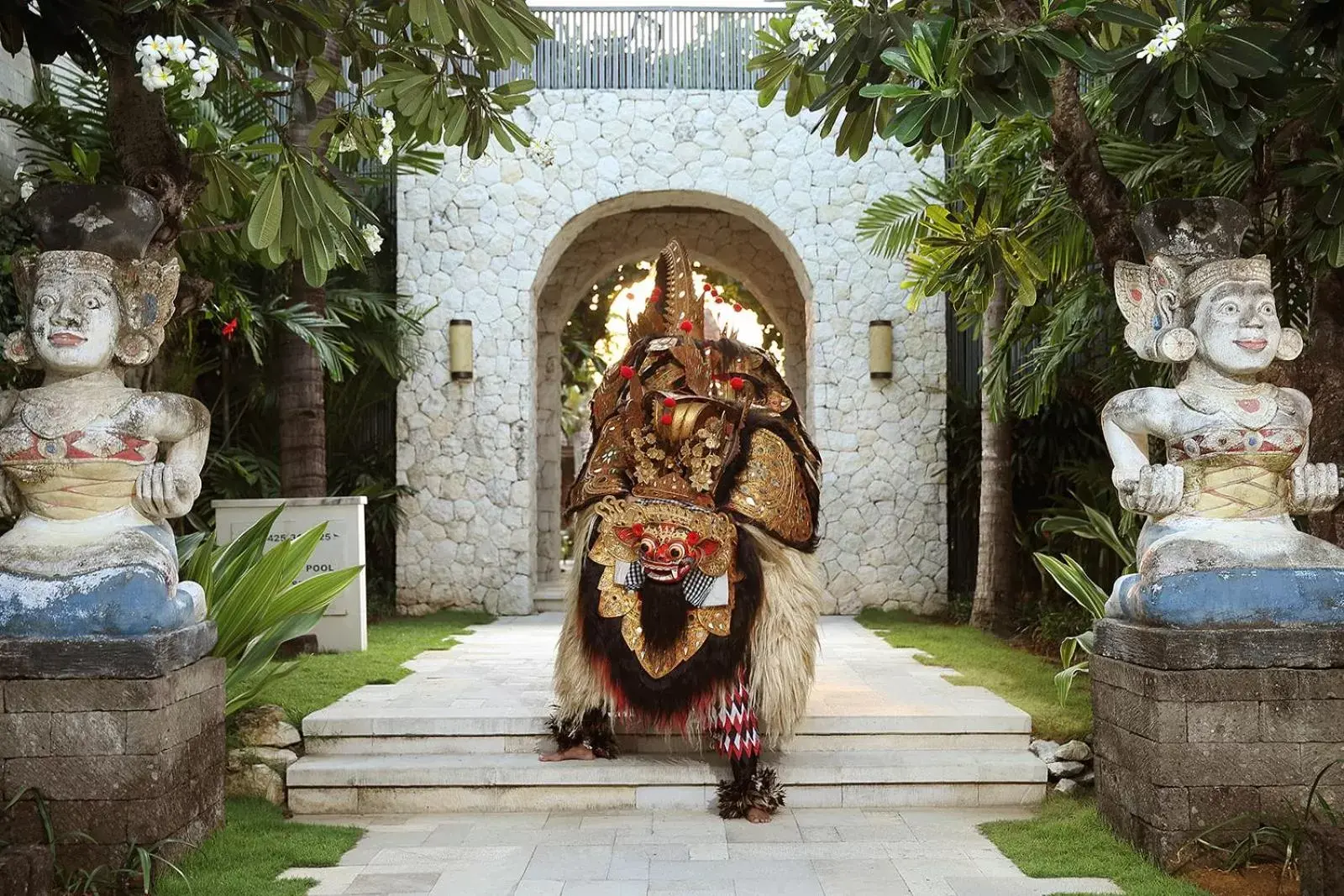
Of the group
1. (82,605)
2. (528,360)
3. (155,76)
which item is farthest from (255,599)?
(528,360)

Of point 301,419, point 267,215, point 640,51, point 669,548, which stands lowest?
point 669,548

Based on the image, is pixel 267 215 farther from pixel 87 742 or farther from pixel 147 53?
pixel 87 742

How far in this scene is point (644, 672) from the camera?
418cm

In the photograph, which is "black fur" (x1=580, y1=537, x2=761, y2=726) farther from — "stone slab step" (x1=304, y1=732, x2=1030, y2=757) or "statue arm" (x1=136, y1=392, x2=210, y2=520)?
"statue arm" (x1=136, y1=392, x2=210, y2=520)

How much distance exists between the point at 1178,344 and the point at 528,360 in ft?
21.0

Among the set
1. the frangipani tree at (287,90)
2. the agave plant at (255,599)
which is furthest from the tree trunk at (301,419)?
the agave plant at (255,599)

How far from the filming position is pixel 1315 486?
351 centimetres

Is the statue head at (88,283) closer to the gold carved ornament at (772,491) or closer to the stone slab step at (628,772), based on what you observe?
the stone slab step at (628,772)

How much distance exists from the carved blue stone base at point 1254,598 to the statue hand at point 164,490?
117 inches

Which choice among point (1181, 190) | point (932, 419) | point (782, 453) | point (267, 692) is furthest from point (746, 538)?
point (932, 419)

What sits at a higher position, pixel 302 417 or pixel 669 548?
pixel 302 417

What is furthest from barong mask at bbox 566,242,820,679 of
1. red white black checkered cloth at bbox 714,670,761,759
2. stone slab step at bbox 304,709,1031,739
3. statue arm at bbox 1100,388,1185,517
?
statue arm at bbox 1100,388,1185,517

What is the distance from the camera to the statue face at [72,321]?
3512mm

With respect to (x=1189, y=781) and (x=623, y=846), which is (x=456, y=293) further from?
(x=1189, y=781)
